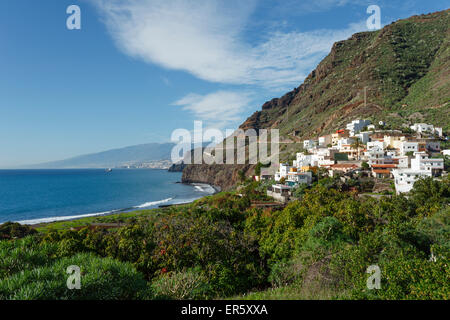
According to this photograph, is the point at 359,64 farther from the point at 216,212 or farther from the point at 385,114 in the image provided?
the point at 216,212

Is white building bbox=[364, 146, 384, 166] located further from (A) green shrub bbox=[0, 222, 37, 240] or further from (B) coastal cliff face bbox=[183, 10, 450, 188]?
(A) green shrub bbox=[0, 222, 37, 240]

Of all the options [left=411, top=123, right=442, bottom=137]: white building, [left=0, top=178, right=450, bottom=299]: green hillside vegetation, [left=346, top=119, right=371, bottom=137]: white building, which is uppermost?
[left=346, top=119, right=371, bottom=137]: white building

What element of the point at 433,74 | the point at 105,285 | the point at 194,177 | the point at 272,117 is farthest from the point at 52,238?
the point at 272,117

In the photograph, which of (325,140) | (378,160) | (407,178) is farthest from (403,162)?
(325,140)

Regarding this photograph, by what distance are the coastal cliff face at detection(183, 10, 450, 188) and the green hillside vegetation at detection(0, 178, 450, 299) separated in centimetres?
4735

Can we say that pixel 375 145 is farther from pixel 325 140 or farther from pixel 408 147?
pixel 325 140

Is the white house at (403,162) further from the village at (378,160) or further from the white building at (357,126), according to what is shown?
the white building at (357,126)

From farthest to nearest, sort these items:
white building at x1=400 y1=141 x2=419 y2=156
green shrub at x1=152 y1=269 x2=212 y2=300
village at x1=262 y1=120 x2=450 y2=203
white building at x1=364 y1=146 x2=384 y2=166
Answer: white building at x1=400 y1=141 x2=419 y2=156 → white building at x1=364 y1=146 x2=384 y2=166 → village at x1=262 y1=120 x2=450 y2=203 → green shrub at x1=152 y1=269 x2=212 y2=300

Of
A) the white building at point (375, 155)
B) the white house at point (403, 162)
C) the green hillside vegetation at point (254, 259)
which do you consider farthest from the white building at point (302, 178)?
the green hillside vegetation at point (254, 259)

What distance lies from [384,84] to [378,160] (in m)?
48.2

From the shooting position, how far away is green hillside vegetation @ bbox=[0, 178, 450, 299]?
6902 millimetres

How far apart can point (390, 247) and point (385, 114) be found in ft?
201

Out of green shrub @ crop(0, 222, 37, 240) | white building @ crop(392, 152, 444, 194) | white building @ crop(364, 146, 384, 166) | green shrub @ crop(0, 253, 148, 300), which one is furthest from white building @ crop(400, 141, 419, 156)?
green shrub @ crop(0, 222, 37, 240)
